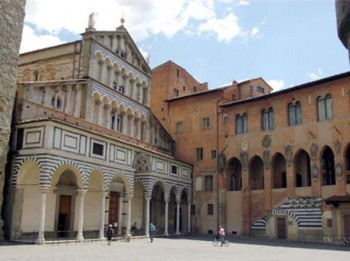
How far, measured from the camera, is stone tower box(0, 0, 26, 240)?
4953 millimetres

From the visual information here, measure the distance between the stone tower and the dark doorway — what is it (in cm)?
2116

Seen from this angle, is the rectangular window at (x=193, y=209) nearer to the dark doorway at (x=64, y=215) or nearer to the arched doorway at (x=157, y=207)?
the arched doorway at (x=157, y=207)

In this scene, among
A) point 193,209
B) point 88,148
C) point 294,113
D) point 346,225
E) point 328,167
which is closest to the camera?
point 88,148

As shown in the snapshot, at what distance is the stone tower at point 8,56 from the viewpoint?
4.95 metres

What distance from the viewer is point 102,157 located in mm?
25000

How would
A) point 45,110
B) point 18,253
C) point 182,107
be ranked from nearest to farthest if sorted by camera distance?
point 18,253, point 45,110, point 182,107

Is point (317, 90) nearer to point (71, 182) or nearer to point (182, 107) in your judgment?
point (182, 107)

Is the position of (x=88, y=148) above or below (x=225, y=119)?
below

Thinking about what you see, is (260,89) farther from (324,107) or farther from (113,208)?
(113,208)

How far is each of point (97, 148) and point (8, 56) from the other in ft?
65.6

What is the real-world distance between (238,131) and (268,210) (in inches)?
277

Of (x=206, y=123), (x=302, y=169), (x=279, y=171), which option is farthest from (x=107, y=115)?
(x=302, y=169)

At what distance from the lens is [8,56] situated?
16.6ft

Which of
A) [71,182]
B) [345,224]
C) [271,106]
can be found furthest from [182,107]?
[345,224]
